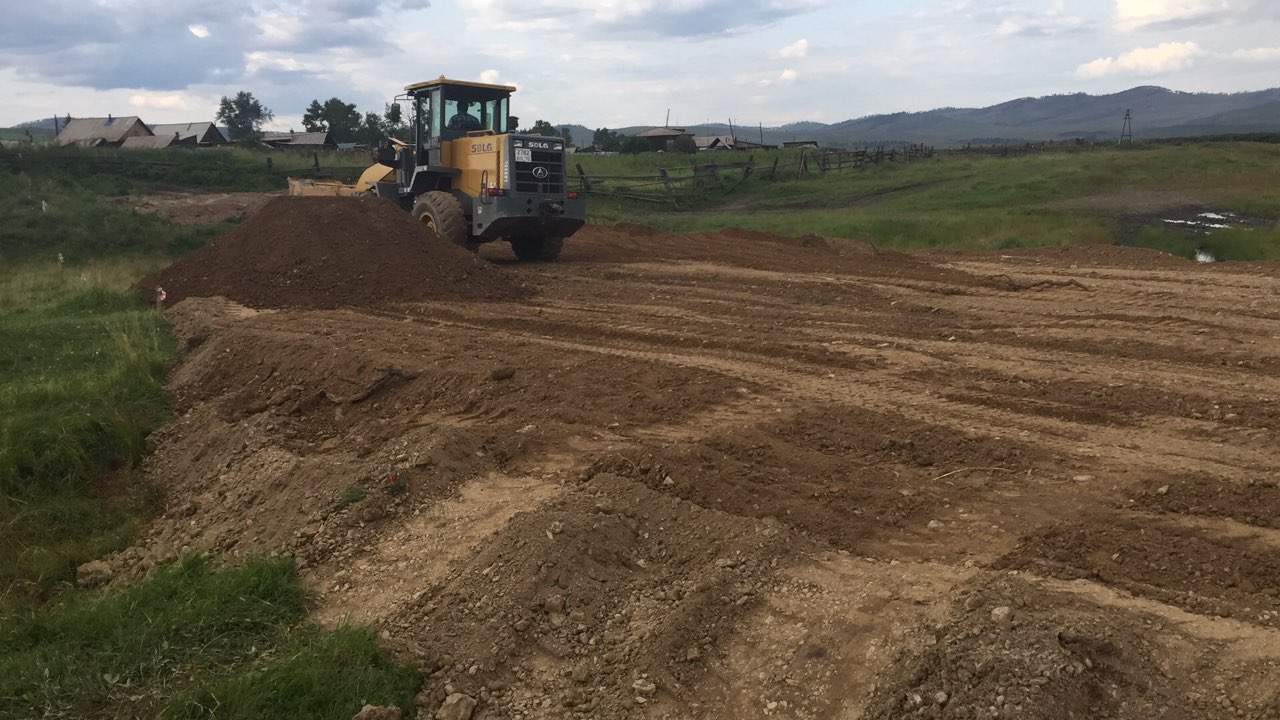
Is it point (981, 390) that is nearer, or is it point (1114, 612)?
point (1114, 612)

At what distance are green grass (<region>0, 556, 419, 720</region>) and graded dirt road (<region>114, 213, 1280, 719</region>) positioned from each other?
0.83 ft

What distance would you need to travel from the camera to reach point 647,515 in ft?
19.0

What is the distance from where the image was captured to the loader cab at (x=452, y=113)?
17109 millimetres

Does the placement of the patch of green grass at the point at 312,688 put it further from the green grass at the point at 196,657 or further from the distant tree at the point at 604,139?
the distant tree at the point at 604,139

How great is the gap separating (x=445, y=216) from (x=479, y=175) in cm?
94

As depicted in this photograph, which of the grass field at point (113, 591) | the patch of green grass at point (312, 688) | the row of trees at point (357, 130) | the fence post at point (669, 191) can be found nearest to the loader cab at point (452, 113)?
the grass field at point (113, 591)

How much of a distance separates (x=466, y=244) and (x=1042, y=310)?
931 cm

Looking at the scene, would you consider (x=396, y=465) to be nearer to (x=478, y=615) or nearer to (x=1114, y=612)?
(x=478, y=615)

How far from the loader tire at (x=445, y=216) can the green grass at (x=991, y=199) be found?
9903 mm

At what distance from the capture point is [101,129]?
2258 inches

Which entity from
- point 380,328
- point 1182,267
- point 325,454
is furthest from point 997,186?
point 325,454

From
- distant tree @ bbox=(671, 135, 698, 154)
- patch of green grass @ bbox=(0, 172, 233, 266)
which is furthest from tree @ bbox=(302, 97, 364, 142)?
patch of green grass @ bbox=(0, 172, 233, 266)

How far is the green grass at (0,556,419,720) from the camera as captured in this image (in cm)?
467

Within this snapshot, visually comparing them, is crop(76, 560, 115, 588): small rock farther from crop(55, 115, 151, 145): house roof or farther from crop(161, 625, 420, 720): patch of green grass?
crop(55, 115, 151, 145): house roof
